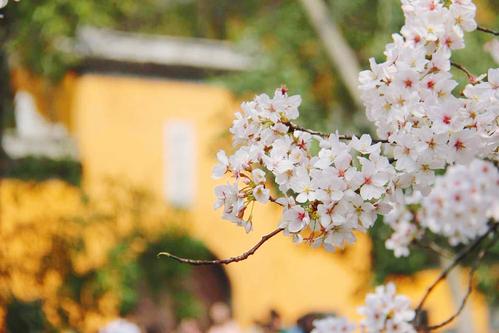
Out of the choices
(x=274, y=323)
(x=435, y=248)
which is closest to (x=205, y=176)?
(x=274, y=323)

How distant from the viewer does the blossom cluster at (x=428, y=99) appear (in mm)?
2789

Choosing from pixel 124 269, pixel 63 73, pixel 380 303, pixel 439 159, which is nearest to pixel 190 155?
pixel 63 73

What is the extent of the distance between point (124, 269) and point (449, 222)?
7.64 m

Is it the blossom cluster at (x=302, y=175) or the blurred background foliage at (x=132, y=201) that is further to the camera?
the blurred background foliage at (x=132, y=201)

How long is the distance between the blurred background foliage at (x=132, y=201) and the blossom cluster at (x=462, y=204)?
494cm

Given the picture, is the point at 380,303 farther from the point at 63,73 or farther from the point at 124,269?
the point at 63,73

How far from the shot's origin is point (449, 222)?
516 cm

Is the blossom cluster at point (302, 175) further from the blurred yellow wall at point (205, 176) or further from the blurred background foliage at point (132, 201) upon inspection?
the blurred yellow wall at point (205, 176)

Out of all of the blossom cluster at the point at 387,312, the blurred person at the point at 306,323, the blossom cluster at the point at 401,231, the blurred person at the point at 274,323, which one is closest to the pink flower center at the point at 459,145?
the blossom cluster at the point at 387,312

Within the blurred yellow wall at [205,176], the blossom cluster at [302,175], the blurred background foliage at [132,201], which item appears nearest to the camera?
the blossom cluster at [302,175]

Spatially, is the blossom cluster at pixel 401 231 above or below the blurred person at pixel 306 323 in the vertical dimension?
above

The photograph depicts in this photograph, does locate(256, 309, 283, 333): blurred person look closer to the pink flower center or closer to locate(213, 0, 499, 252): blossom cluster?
locate(213, 0, 499, 252): blossom cluster

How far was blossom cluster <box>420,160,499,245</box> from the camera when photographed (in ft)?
16.2

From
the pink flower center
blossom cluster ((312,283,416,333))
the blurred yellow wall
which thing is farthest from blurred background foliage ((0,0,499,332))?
the pink flower center
